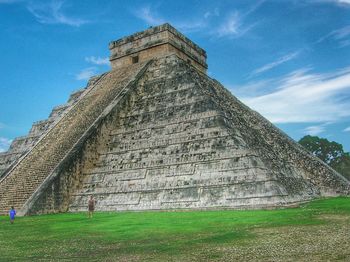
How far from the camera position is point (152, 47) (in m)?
20.7

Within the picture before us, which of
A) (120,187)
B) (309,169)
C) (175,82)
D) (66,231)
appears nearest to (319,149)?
(309,169)

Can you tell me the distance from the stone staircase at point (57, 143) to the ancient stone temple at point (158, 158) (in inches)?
2.3

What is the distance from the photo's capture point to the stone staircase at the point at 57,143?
1452 centimetres

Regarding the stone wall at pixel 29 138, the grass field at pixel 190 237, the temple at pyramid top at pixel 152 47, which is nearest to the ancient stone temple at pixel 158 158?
the stone wall at pixel 29 138

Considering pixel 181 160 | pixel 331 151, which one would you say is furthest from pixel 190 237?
pixel 331 151

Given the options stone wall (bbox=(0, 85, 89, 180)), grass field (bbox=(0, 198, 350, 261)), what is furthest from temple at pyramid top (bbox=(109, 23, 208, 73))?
grass field (bbox=(0, 198, 350, 261))

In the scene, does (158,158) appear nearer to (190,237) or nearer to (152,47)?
(190,237)

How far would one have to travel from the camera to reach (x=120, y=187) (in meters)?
13.9

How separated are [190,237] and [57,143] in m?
10.9

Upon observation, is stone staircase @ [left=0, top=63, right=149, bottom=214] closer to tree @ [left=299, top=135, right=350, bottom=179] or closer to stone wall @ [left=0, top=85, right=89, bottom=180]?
stone wall @ [left=0, top=85, right=89, bottom=180]

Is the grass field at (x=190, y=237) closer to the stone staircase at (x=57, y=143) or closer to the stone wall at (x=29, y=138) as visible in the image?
the stone staircase at (x=57, y=143)

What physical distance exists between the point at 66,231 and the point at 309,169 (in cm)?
1258

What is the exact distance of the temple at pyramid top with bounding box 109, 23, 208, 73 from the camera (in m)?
20.4

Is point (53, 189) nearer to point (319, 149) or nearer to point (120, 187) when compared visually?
point (120, 187)
